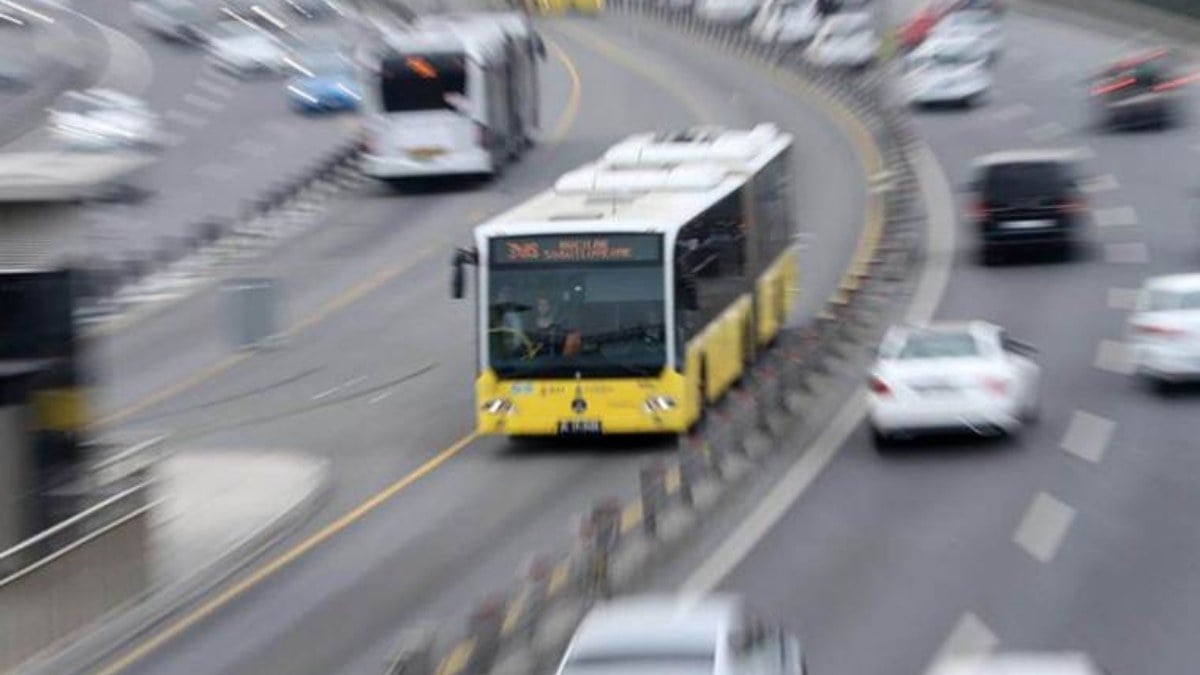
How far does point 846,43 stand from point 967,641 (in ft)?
189

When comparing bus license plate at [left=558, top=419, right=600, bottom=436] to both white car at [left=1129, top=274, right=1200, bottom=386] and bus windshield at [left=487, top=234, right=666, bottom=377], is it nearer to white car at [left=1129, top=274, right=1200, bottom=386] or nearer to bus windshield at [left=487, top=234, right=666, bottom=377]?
bus windshield at [left=487, top=234, right=666, bottom=377]

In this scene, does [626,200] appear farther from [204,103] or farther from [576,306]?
[204,103]

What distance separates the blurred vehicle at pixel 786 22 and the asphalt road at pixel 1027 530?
3848 centimetres

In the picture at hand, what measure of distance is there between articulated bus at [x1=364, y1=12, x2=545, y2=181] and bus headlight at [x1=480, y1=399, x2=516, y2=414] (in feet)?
78.0

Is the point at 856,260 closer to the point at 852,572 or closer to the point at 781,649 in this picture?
the point at 852,572

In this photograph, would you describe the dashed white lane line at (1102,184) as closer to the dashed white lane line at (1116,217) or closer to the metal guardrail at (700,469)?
the dashed white lane line at (1116,217)

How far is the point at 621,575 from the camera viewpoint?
22531 mm

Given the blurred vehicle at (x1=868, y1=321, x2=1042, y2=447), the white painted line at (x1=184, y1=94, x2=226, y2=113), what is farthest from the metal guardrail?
the white painted line at (x1=184, y1=94, x2=226, y2=113)

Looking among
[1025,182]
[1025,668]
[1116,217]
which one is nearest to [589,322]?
[1025,182]

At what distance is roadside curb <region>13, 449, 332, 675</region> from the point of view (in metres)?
21.8

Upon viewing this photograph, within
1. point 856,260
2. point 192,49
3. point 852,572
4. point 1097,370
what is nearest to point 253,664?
point 852,572

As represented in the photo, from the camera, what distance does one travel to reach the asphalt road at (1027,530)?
20703 mm

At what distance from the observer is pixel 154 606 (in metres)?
23.8

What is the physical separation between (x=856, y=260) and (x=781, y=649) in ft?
99.5
